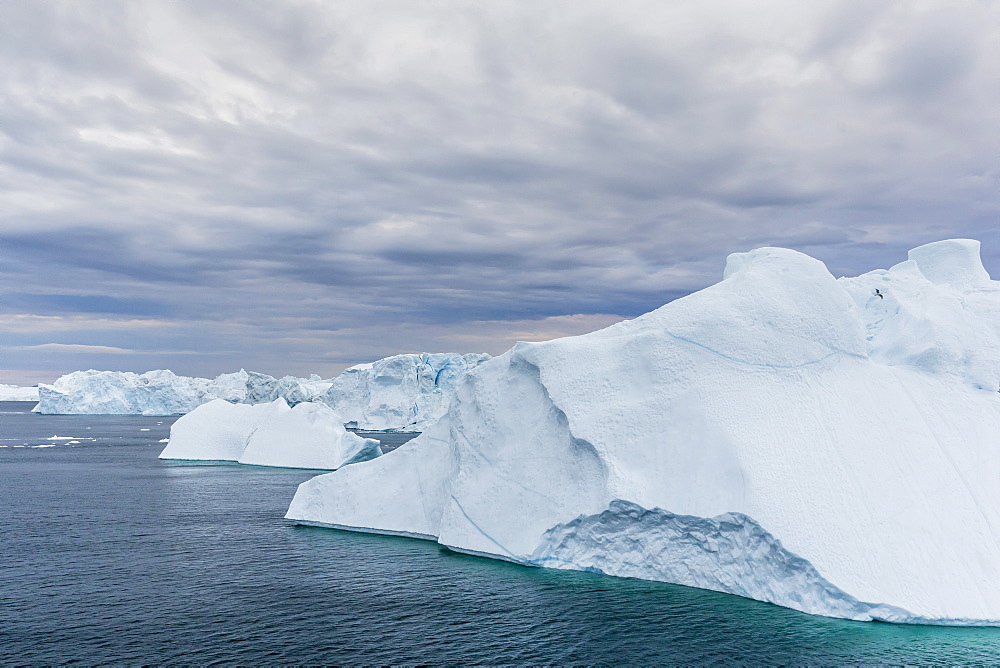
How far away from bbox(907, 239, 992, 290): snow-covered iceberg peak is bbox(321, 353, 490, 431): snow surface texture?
175ft

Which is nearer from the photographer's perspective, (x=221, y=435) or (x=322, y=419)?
(x=322, y=419)

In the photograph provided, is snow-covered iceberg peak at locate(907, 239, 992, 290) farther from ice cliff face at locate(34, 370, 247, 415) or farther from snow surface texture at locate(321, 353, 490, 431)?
ice cliff face at locate(34, 370, 247, 415)

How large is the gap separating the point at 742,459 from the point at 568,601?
4.90 meters

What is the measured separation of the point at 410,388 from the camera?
2992 inches

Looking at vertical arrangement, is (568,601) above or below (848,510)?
below

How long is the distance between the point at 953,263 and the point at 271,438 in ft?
123

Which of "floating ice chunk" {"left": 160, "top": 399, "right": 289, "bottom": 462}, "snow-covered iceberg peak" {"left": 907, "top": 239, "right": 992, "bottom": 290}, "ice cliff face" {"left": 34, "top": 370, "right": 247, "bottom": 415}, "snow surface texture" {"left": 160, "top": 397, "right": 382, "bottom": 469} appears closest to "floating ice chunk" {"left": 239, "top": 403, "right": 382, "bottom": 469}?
"snow surface texture" {"left": 160, "top": 397, "right": 382, "bottom": 469}

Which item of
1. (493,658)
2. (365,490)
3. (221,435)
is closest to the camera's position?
(493,658)

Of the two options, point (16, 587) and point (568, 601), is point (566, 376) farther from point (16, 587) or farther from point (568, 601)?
point (16, 587)

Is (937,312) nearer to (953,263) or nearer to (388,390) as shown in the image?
(953,263)

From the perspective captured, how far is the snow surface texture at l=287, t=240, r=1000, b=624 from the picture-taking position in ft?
47.8

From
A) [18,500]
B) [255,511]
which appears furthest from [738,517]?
[18,500]

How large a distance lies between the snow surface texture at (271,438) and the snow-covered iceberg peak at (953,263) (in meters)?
29.7

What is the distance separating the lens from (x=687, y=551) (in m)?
16.3
